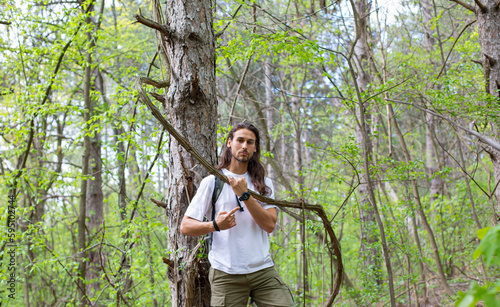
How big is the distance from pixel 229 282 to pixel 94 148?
18.4ft

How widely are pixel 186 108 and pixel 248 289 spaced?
146 cm

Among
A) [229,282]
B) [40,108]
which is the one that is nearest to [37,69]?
[40,108]

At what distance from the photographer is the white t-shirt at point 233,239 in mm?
2529

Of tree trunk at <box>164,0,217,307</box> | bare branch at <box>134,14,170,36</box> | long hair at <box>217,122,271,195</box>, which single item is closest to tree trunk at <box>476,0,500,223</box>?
long hair at <box>217,122,271,195</box>

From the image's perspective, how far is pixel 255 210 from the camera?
8.08 ft

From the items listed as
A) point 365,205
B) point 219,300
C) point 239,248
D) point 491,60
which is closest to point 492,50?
point 491,60

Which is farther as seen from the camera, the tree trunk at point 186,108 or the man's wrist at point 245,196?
the tree trunk at point 186,108

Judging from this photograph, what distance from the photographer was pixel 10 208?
522cm

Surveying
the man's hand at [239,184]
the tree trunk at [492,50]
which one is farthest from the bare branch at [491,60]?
the man's hand at [239,184]

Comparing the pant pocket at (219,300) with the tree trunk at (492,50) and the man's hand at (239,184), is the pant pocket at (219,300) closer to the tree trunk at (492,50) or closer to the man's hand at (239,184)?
the man's hand at (239,184)

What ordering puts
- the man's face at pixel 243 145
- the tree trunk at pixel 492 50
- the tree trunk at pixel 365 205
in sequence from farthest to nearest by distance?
1. the tree trunk at pixel 365 205
2. the tree trunk at pixel 492 50
3. the man's face at pixel 243 145

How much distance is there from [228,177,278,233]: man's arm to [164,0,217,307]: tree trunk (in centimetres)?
73

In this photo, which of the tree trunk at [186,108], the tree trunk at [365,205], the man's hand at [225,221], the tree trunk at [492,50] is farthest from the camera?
the tree trunk at [365,205]

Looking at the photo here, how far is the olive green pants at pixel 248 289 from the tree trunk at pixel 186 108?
475 mm
